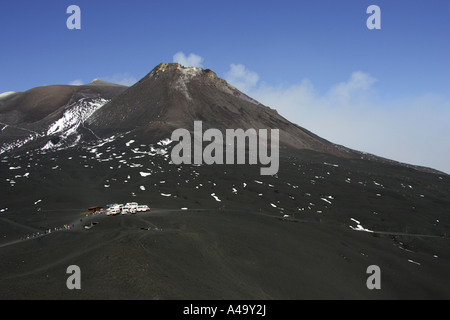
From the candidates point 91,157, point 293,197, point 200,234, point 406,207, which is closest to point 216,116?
point 91,157

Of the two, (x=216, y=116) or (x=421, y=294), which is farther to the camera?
(x=216, y=116)

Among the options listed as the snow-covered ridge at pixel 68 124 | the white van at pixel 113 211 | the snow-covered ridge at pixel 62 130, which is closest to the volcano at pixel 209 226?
the white van at pixel 113 211

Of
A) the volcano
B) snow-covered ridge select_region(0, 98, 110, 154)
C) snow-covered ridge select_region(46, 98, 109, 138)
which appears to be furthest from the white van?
snow-covered ridge select_region(46, 98, 109, 138)

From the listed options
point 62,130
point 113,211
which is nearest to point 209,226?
point 113,211

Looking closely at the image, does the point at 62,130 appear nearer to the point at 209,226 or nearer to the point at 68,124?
the point at 68,124

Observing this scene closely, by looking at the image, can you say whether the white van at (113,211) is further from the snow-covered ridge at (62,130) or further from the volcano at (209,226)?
the snow-covered ridge at (62,130)

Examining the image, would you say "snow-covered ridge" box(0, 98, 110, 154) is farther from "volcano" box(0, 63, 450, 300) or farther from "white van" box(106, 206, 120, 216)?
"white van" box(106, 206, 120, 216)

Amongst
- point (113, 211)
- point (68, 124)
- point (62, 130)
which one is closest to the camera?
point (113, 211)
